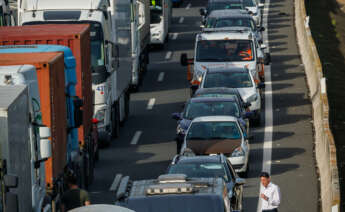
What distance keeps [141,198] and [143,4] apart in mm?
25975

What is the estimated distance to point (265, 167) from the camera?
26969 millimetres

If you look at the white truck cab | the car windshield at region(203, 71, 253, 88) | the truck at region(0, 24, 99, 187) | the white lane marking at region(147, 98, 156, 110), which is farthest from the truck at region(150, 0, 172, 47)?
the truck at region(0, 24, 99, 187)

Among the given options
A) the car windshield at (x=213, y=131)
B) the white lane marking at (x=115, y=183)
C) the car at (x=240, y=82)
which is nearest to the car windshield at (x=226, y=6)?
the car at (x=240, y=82)

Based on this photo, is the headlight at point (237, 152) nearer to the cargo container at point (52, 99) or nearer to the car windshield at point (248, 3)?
the cargo container at point (52, 99)

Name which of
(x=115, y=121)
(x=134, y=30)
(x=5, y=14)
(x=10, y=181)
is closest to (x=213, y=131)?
(x=115, y=121)

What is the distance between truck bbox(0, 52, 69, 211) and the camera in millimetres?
17312

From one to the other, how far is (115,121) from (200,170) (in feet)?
32.2

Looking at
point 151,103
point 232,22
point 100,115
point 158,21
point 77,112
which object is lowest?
point 151,103

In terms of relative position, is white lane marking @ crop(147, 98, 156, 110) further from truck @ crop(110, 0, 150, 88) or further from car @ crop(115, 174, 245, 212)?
car @ crop(115, 174, 245, 212)

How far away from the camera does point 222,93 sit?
102ft

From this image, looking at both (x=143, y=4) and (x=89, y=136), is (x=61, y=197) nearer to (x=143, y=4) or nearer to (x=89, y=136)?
(x=89, y=136)

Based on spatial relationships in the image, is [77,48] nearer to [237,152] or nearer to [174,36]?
[237,152]

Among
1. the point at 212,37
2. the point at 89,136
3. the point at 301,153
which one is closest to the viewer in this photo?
the point at 89,136

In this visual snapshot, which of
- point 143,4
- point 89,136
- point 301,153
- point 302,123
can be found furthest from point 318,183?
point 143,4
